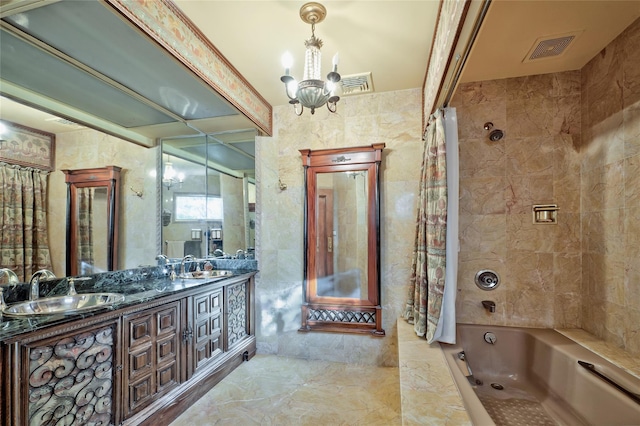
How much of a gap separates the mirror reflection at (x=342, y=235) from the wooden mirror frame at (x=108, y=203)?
168cm

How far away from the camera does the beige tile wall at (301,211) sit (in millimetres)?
2680

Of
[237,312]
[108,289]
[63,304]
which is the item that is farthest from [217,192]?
[63,304]

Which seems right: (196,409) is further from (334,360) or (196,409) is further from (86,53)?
(86,53)

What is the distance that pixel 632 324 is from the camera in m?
1.68

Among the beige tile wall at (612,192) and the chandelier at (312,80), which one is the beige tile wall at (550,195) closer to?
the beige tile wall at (612,192)

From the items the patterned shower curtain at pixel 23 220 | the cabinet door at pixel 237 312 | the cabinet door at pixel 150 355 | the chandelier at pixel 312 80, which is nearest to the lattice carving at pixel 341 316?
the cabinet door at pixel 237 312

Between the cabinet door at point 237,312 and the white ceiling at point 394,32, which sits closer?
the white ceiling at point 394,32

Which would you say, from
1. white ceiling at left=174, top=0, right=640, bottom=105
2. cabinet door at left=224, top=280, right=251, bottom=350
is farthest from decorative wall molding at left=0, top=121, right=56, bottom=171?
cabinet door at left=224, top=280, right=251, bottom=350

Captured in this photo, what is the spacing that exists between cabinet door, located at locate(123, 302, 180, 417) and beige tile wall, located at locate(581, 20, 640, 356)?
283 cm

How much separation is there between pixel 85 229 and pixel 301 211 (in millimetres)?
1718

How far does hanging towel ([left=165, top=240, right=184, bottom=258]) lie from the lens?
9.08 feet

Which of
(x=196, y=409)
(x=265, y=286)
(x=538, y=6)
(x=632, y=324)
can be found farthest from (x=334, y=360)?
(x=538, y=6)

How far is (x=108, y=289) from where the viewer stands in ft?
6.63

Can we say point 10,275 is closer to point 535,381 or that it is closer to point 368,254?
point 368,254
